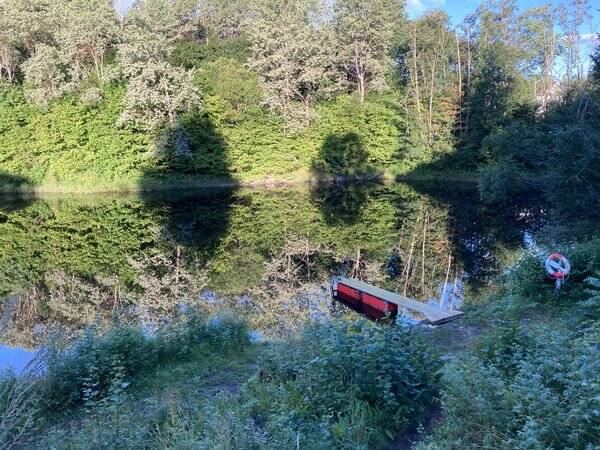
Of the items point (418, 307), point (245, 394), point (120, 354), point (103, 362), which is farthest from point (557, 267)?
point (103, 362)

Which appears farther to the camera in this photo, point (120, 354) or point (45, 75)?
point (45, 75)

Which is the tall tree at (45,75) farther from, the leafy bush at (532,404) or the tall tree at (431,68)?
the leafy bush at (532,404)

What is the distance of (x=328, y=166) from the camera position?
1356 inches

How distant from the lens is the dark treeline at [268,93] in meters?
29.6

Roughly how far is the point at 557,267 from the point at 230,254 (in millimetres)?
9748

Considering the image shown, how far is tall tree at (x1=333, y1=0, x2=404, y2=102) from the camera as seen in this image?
108ft

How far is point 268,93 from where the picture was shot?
31.9m

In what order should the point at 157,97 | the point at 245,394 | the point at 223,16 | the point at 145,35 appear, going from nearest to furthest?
the point at 245,394
the point at 145,35
the point at 157,97
the point at 223,16

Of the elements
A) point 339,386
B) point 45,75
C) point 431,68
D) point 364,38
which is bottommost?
point 339,386

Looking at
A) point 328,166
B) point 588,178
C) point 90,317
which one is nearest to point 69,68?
point 328,166

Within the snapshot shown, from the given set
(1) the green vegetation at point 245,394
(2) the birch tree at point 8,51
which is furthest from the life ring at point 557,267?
(2) the birch tree at point 8,51

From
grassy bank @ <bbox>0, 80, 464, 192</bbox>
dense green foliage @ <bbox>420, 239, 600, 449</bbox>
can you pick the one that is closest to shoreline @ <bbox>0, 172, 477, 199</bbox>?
grassy bank @ <bbox>0, 80, 464, 192</bbox>

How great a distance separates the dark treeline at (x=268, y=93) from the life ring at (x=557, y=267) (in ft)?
59.5

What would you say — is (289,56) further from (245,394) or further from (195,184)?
(245,394)
